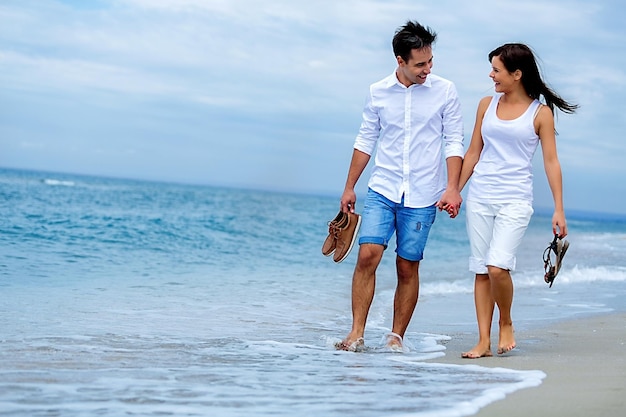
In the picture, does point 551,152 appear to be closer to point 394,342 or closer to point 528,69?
point 528,69

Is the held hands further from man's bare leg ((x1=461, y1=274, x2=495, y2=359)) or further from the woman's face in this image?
the woman's face

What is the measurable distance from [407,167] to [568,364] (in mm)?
1513

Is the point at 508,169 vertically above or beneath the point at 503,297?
above

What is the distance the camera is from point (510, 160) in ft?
16.6

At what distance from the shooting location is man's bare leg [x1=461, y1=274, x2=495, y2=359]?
16.9ft

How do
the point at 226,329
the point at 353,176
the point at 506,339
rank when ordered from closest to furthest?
1. the point at 506,339
2. the point at 353,176
3. the point at 226,329

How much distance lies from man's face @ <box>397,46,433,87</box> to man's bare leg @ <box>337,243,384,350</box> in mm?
1070

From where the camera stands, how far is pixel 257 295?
9141 millimetres

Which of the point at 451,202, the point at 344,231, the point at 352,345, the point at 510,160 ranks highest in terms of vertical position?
the point at 510,160

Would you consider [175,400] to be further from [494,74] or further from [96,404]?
[494,74]

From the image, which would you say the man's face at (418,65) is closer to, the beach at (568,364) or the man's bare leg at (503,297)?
the man's bare leg at (503,297)

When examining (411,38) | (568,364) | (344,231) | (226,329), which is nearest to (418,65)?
(411,38)

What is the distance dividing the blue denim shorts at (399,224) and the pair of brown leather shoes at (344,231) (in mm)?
201

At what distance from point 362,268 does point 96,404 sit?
2329 millimetres
